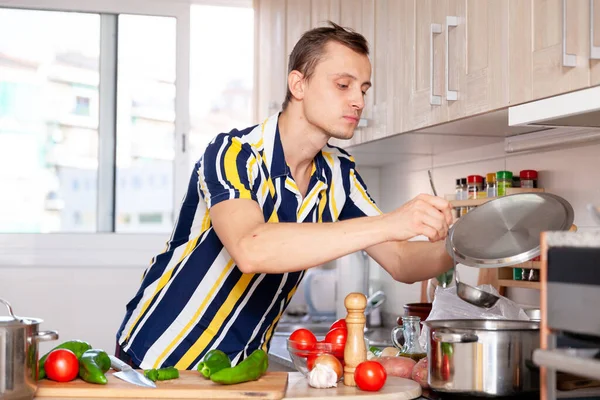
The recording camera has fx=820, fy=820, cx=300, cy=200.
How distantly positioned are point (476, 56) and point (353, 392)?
34.2 inches

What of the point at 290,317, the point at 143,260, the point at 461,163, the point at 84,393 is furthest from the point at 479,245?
the point at 143,260

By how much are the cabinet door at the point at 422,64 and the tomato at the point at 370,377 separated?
81cm

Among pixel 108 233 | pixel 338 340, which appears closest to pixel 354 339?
pixel 338 340

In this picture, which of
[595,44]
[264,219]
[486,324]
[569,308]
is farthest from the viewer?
[264,219]

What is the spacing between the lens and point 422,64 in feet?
7.31

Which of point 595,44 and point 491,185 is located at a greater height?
point 595,44

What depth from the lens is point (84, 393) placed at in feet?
4.87

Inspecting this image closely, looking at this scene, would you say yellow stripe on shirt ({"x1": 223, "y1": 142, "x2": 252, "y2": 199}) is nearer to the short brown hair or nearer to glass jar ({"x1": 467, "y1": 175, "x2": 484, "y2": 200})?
the short brown hair

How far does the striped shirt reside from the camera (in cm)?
183

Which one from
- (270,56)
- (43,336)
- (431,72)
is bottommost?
(43,336)

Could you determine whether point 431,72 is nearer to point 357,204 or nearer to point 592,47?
point 357,204

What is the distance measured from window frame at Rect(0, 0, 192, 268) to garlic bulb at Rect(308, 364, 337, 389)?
7.40 ft

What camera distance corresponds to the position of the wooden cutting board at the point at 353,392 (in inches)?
57.1

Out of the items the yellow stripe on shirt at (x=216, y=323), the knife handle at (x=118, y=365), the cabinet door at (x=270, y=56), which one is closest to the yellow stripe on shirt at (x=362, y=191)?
the yellow stripe on shirt at (x=216, y=323)
